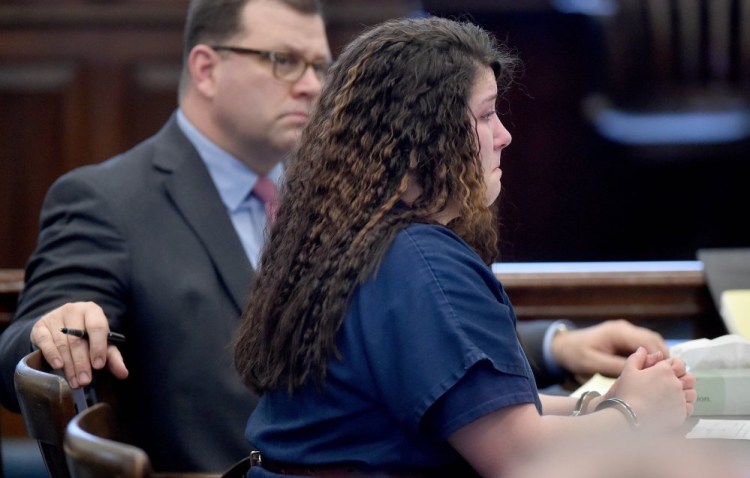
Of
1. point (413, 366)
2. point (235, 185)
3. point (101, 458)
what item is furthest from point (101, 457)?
point (235, 185)

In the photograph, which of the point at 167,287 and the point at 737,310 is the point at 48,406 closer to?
the point at 167,287

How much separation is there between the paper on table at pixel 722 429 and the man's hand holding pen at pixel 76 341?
0.78 m

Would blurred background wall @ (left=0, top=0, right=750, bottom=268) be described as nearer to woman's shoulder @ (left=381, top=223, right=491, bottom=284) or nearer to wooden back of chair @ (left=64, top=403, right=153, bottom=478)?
woman's shoulder @ (left=381, top=223, right=491, bottom=284)

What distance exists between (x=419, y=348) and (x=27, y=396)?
52 cm

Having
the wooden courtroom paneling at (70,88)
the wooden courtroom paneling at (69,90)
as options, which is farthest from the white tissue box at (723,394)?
the wooden courtroom paneling at (69,90)

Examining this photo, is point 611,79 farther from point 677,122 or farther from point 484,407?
point 484,407

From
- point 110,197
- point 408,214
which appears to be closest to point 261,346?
point 408,214

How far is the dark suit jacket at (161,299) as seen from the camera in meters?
2.04

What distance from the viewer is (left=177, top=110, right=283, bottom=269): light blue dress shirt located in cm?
237

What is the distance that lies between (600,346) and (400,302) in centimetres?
83

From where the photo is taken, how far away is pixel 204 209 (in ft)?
7.25

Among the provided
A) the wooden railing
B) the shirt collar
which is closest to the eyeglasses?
the shirt collar

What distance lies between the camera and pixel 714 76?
3.97m

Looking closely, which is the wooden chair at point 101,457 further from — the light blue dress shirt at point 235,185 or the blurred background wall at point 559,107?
the blurred background wall at point 559,107
